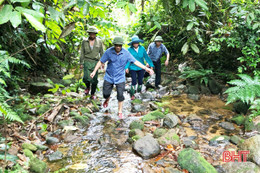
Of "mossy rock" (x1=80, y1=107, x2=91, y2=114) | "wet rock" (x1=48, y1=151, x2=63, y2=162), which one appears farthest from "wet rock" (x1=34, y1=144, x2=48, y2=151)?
"mossy rock" (x1=80, y1=107, x2=91, y2=114)

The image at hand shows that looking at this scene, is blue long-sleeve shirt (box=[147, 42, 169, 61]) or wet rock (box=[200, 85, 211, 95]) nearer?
wet rock (box=[200, 85, 211, 95])

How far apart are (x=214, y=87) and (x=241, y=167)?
14.5 ft

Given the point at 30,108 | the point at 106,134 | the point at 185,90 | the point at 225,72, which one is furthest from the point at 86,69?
the point at 225,72

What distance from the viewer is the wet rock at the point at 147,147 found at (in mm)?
3426

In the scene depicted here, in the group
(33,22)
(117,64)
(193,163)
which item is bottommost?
(193,163)

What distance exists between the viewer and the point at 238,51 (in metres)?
6.77

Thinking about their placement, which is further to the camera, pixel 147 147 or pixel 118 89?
pixel 118 89

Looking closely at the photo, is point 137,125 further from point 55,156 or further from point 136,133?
point 55,156

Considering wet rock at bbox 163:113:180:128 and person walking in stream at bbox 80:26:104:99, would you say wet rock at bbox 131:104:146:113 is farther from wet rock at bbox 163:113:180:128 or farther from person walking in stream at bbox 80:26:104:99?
person walking in stream at bbox 80:26:104:99

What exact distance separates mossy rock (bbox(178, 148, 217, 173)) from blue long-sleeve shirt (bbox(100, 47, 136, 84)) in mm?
2578

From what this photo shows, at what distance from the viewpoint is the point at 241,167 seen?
10.0ft

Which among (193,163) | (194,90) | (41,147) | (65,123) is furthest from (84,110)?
(194,90)

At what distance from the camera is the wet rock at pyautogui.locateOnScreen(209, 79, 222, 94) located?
23.2 ft

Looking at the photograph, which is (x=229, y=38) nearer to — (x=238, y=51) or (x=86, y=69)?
(x=238, y=51)
